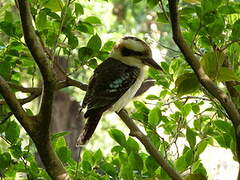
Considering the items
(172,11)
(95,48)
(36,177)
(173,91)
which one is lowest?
(36,177)

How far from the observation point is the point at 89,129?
2.02 m

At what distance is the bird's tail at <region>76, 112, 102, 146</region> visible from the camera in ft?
6.50

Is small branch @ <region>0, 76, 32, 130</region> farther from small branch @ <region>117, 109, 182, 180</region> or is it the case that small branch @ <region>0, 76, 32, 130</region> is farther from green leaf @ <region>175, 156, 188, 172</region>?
green leaf @ <region>175, 156, 188, 172</region>

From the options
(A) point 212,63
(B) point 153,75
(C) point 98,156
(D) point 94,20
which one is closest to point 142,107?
(B) point 153,75

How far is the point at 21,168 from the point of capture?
1.68 m

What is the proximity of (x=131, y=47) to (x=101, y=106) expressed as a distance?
44cm

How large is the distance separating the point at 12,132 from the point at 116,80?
2.28 feet

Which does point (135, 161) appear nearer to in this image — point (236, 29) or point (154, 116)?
point (154, 116)

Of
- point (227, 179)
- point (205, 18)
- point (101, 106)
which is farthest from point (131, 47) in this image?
point (227, 179)

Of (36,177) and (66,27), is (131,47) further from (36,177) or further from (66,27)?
(36,177)

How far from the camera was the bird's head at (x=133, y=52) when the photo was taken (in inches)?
93.0

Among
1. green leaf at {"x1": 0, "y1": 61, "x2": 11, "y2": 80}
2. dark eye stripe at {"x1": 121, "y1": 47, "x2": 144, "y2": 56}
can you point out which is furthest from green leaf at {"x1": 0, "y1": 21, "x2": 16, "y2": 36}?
dark eye stripe at {"x1": 121, "y1": 47, "x2": 144, "y2": 56}

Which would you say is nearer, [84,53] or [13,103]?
[13,103]

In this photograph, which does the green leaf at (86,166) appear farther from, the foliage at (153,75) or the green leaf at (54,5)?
the green leaf at (54,5)
